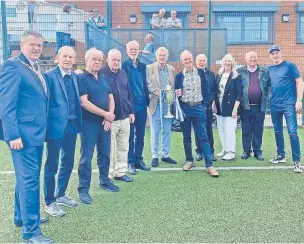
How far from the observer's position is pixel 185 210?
4188mm

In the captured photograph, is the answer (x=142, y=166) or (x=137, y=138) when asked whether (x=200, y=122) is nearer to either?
(x=137, y=138)

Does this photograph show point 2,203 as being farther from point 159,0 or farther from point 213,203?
point 159,0

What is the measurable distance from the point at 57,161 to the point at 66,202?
25.1 inches

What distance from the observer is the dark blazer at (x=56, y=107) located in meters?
3.79

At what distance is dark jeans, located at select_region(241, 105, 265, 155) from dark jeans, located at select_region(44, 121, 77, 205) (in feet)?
11.4

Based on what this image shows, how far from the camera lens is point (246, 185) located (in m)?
5.11

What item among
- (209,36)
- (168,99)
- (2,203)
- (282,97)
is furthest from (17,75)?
(209,36)

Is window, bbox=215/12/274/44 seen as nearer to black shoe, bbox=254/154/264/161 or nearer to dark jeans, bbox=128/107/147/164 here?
black shoe, bbox=254/154/264/161

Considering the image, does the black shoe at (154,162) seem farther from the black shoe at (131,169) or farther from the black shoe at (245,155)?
the black shoe at (245,155)

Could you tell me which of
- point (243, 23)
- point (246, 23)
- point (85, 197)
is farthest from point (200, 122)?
point (246, 23)

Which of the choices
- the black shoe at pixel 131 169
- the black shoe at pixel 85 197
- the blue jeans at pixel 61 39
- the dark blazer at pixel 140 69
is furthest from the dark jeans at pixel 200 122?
the blue jeans at pixel 61 39

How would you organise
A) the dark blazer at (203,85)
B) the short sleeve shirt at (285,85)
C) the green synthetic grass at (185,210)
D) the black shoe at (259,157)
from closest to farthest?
the green synthetic grass at (185,210), the dark blazer at (203,85), the short sleeve shirt at (285,85), the black shoe at (259,157)

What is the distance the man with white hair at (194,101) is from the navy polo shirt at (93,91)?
148 centimetres

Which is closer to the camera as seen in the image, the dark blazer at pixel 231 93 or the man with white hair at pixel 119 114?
the man with white hair at pixel 119 114
